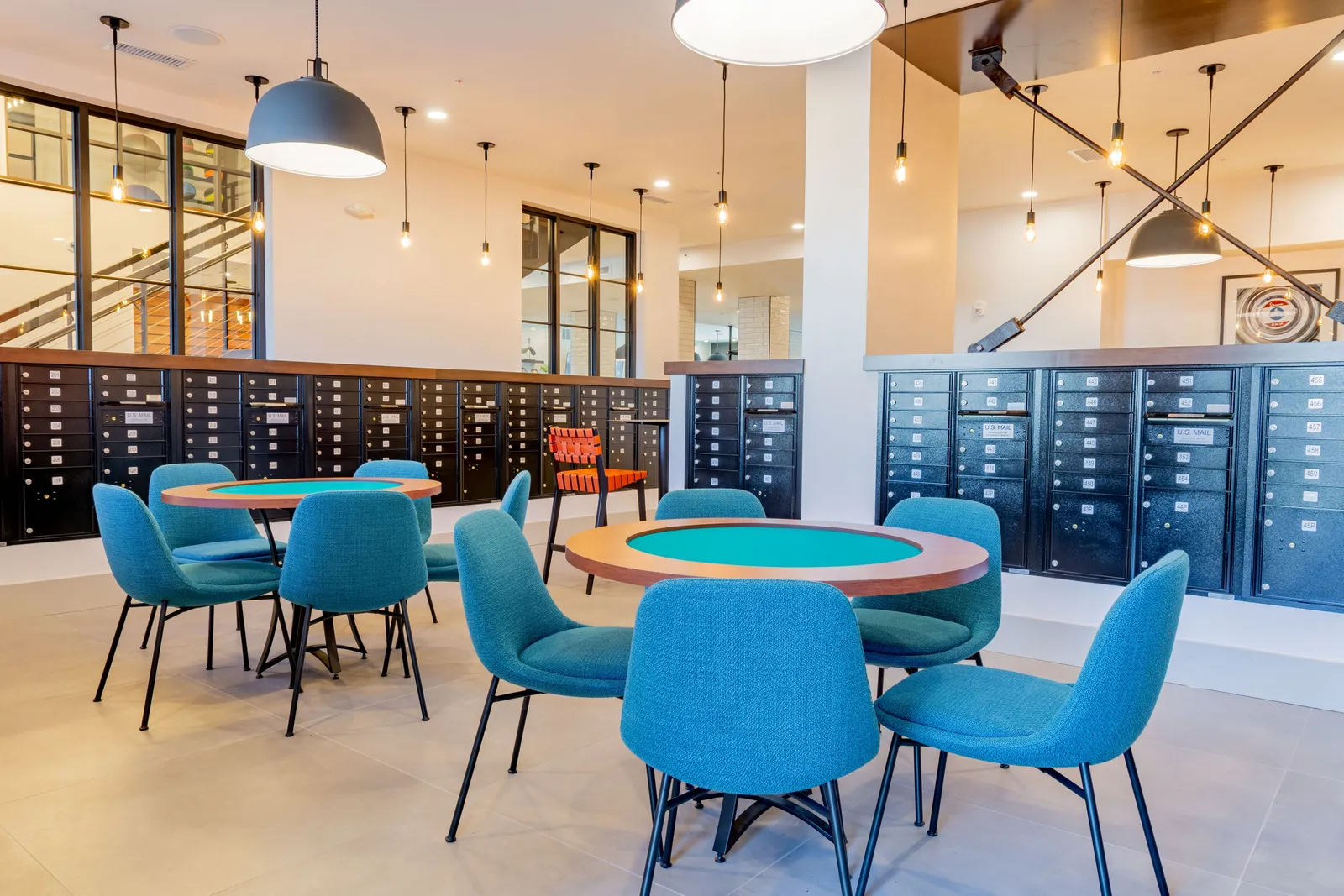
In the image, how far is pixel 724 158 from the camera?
7066 mm

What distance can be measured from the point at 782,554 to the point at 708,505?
803mm

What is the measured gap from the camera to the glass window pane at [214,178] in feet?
19.5

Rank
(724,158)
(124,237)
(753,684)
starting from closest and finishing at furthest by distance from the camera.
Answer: (753,684) → (124,237) → (724,158)

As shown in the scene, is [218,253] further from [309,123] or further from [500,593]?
[500,593]

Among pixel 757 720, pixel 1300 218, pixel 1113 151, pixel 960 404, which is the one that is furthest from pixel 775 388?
pixel 1300 218

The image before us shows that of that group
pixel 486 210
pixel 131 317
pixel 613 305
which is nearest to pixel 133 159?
pixel 131 317

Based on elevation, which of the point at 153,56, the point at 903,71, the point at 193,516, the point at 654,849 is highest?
the point at 153,56

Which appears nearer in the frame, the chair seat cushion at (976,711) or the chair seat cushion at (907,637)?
the chair seat cushion at (976,711)

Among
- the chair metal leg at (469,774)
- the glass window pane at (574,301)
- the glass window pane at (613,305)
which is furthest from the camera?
the glass window pane at (613,305)

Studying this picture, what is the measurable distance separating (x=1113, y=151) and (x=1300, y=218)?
15.4 ft

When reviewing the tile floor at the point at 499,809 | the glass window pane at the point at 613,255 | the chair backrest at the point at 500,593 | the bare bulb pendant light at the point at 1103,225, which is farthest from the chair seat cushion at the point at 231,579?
the bare bulb pendant light at the point at 1103,225

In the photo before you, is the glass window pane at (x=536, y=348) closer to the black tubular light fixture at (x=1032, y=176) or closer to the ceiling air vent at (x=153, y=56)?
the ceiling air vent at (x=153, y=56)

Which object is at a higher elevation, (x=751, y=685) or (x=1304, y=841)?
(x=751, y=685)

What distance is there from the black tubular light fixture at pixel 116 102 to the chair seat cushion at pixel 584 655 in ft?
13.2
